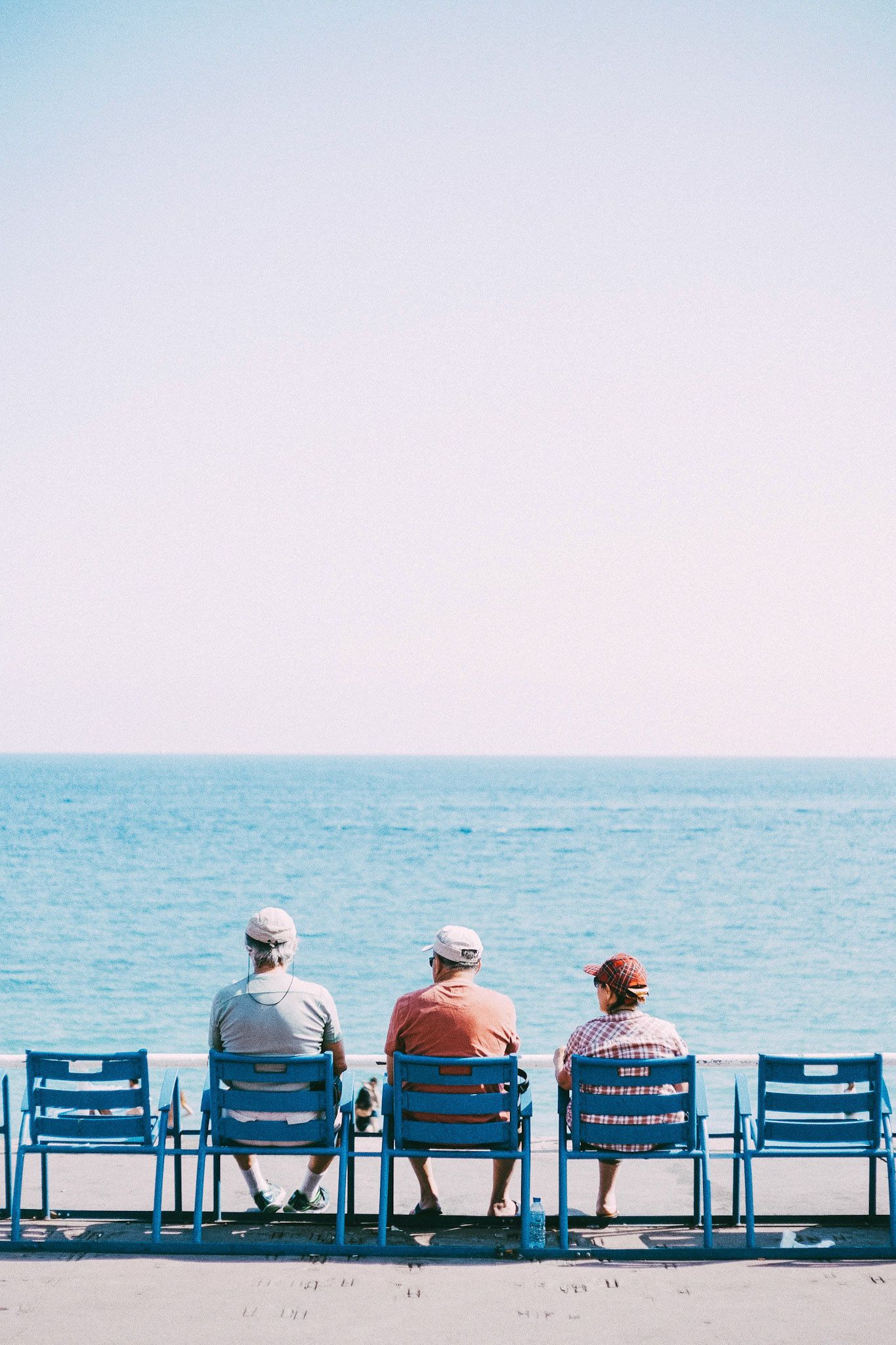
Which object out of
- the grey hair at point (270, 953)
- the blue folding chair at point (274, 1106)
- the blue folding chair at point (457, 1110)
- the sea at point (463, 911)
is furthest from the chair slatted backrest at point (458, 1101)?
the sea at point (463, 911)

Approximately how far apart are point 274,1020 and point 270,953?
0.25m

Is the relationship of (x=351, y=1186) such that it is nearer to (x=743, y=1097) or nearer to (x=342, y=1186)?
(x=342, y=1186)

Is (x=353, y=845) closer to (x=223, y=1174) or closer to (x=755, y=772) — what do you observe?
(x=223, y=1174)

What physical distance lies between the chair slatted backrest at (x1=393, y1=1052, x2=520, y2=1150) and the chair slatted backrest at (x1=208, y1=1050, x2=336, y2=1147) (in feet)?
0.87

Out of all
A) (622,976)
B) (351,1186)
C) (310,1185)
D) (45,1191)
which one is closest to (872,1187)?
(622,976)

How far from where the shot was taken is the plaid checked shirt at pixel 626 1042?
444 centimetres

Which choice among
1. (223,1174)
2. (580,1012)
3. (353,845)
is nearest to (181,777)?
(353,845)

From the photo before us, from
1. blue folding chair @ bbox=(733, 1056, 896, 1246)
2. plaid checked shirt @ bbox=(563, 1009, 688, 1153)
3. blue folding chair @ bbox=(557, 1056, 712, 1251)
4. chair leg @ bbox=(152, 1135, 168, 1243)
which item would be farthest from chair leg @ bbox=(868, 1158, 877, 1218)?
chair leg @ bbox=(152, 1135, 168, 1243)

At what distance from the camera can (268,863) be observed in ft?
159

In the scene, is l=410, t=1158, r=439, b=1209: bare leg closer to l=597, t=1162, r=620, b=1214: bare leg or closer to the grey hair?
Answer: l=597, t=1162, r=620, b=1214: bare leg

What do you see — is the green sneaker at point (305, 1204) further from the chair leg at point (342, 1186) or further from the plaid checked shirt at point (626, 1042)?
the plaid checked shirt at point (626, 1042)

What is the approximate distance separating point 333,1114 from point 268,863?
147 feet

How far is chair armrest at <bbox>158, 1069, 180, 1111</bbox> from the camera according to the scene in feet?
14.8

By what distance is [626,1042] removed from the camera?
454 centimetres
